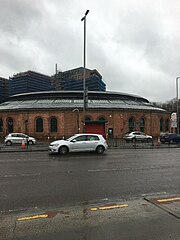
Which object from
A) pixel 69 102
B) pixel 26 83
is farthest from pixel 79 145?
pixel 26 83

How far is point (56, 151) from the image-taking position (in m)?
16.4

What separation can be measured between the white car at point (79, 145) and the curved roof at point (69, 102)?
787 inches

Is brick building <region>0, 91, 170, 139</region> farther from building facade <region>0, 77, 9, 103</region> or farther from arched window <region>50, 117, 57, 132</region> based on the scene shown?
building facade <region>0, 77, 9, 103</region>

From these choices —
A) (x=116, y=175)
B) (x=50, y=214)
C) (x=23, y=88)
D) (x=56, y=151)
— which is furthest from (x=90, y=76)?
(x=50, y=214)

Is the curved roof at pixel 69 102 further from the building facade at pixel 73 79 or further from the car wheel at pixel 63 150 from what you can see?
the building facade at pixel 73 79

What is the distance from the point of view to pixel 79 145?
656 inches

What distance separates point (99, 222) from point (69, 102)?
3619 centimetres

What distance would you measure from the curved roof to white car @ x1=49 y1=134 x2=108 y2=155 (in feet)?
65.6

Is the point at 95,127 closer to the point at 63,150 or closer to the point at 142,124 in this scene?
the point at 142,124

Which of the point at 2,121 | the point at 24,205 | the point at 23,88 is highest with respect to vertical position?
the point at 23,88

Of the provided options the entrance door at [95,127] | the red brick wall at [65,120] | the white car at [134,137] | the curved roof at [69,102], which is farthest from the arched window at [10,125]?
the white car at [134,137]

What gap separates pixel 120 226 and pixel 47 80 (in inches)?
3645

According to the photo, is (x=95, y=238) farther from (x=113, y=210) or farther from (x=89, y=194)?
(x=89, y=194)

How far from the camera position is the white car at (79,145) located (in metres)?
16.4
